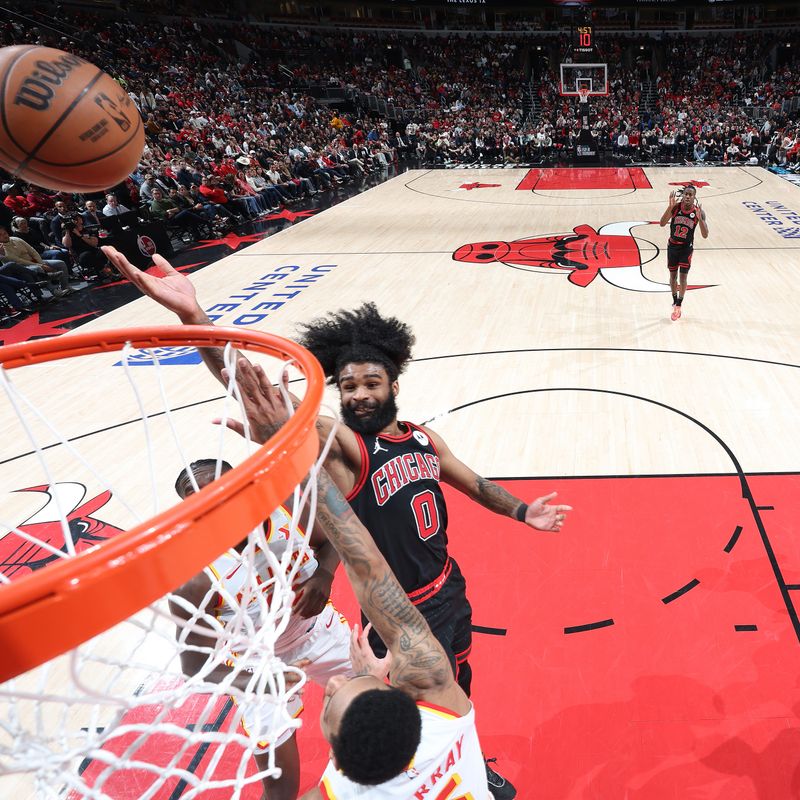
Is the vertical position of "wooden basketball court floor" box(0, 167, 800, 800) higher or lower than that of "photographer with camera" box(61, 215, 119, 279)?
lower

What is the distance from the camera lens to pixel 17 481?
15.3 feet

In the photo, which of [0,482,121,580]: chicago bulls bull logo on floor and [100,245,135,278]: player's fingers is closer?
[100,245,135,278]: player's fingers

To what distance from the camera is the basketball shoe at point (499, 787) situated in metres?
2.29

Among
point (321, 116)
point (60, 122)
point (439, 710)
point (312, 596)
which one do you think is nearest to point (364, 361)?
point (312, 596)

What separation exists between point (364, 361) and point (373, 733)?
1402 mm

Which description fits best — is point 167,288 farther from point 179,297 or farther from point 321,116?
point 321,116

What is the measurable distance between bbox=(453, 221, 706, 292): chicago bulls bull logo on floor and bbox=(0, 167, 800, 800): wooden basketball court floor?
0.06 meters

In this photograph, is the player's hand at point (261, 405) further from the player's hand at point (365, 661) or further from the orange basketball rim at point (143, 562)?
the player's hand at point (365, 661)

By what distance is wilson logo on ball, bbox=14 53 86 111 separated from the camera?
2680mm

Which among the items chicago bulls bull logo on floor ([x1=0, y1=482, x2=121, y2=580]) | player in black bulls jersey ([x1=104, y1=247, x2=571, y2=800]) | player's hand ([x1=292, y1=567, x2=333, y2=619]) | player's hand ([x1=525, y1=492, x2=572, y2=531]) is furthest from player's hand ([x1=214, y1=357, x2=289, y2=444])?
chicago bulls bull logo on floor ([x1=0, y1=482, x2=121, y2=580])

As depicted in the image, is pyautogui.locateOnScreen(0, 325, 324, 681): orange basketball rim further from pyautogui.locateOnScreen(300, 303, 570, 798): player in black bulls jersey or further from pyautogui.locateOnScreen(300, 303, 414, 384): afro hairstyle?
pyautogui.locateOnScreen(300, 303, 414, 384): afro hairstyle

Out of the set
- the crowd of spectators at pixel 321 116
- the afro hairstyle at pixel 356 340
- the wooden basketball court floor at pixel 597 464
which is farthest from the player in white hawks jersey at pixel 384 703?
the crowd of spectators at pixel 321 116

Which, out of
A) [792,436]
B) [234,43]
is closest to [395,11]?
[234,43]

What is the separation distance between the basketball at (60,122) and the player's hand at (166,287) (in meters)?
1.06
